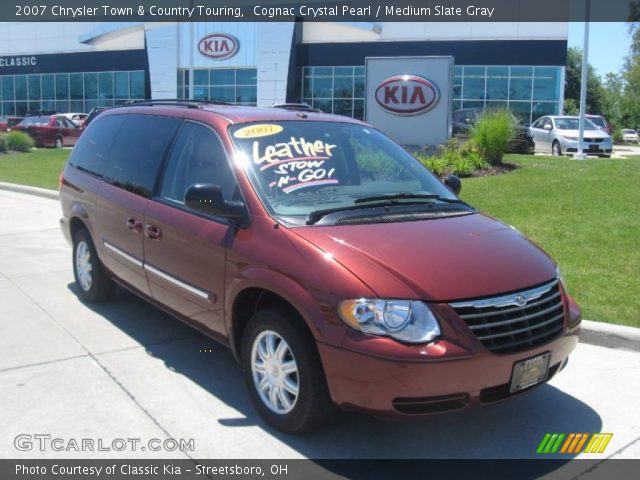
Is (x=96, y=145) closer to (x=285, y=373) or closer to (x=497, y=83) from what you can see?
(x=285, y=373)

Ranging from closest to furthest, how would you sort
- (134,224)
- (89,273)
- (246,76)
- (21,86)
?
1. (134,224)
2. (89,273)
3. (246,76)
4. (21,86)

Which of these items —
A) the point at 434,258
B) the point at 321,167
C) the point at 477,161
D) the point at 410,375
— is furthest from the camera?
the point at 477,161

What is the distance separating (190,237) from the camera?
452 cm

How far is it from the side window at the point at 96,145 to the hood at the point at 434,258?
294 cm

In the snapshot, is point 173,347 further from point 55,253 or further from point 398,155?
point 55,253

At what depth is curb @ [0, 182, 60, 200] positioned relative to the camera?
45.9ft

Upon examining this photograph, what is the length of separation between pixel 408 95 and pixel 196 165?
40.3 ft

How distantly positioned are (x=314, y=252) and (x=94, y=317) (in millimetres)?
3199

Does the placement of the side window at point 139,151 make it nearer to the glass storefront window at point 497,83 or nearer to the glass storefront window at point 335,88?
the glass storefront window at point 335,88

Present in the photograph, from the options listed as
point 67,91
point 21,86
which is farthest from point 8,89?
point 67,91

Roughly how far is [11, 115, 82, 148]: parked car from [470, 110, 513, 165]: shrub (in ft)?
65.5

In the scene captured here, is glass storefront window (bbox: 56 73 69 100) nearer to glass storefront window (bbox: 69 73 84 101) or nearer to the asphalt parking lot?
glass storefront window (bbox: 69 73 84 101)

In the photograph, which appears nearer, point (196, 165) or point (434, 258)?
point (434, 258)

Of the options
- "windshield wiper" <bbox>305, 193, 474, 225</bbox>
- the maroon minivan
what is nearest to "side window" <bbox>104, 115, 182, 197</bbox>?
the maroon minivan
